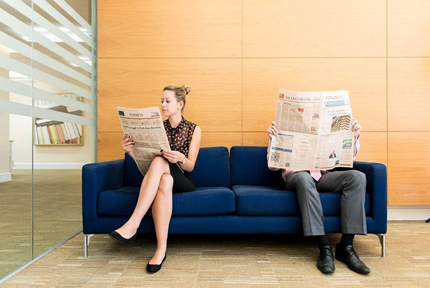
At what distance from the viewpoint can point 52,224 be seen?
8.64 ft

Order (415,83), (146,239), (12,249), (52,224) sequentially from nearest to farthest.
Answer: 1. (12,249)
2. (52,224)
3. (146,239)
4. (415,83)

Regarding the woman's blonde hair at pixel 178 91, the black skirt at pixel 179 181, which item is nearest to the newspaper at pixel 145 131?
the black skirt at pixel 179 181

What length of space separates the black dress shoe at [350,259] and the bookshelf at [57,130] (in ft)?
7.17

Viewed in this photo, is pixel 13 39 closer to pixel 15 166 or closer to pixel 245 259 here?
pixel 15 166

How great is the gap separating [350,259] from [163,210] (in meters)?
1.24

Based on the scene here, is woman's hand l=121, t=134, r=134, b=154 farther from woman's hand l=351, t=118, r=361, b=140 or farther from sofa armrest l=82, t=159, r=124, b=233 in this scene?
woman's hand l=351, t=118, r=361, b=140

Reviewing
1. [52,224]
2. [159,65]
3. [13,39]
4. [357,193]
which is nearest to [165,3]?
[159,65]

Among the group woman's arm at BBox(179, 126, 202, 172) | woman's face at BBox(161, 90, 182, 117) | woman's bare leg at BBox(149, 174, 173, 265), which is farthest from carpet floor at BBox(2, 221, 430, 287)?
woman's face at BBox(161, 90, 182, 117)

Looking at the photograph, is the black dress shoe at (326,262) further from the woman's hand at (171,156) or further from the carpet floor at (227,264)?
the woman's hand at (171,156)

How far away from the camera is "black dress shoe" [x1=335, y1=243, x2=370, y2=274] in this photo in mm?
2126

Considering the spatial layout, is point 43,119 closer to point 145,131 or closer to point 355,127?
point 145,131

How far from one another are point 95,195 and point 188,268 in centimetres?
82

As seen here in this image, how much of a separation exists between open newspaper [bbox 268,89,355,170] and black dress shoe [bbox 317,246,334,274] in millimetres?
600

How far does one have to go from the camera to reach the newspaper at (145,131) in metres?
2.21
